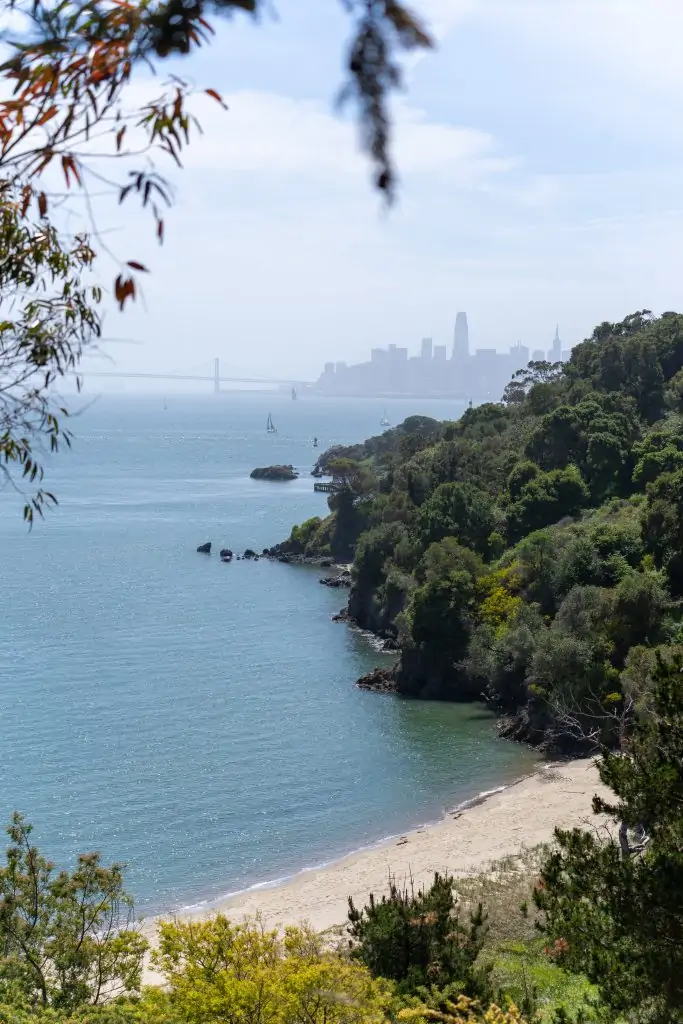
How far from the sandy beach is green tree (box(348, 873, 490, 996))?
6.21 m

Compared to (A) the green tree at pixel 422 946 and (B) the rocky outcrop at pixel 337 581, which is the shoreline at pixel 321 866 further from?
(B) the rocky outcrop at pixel 337 581

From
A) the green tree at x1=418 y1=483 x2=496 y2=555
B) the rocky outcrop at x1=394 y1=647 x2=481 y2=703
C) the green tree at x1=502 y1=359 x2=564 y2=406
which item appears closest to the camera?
the rocky outcrop at x1=394 y1=647 x2=481 y2=703

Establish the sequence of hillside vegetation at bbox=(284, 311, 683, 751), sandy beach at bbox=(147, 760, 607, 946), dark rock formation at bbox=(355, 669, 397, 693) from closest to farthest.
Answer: sandy beach at bbox=(147, 760, 607, 946) < hillside vegetation at bbox=(284, 311, 683, 751) < dark rock formation at bbox=(355, 669, 397, 693)

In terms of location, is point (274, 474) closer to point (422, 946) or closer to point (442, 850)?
point (442, 850)

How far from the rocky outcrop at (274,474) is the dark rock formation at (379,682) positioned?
222 feet

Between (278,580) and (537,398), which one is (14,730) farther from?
(537,398)

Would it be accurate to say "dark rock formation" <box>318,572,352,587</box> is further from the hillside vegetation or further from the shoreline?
the shoreline

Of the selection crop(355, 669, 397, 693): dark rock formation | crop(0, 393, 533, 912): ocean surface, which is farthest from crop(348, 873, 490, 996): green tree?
crop(355, 669, 397, 693): dark rock formation

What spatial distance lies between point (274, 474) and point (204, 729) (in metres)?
73.7

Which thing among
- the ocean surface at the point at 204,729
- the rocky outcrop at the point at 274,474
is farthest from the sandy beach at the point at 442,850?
the rocky outcrop at the point at 274,474

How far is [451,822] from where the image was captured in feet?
85.8

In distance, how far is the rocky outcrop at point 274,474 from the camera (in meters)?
105

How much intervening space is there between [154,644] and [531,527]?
15954 millimetres

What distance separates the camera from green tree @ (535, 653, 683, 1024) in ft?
31.4
